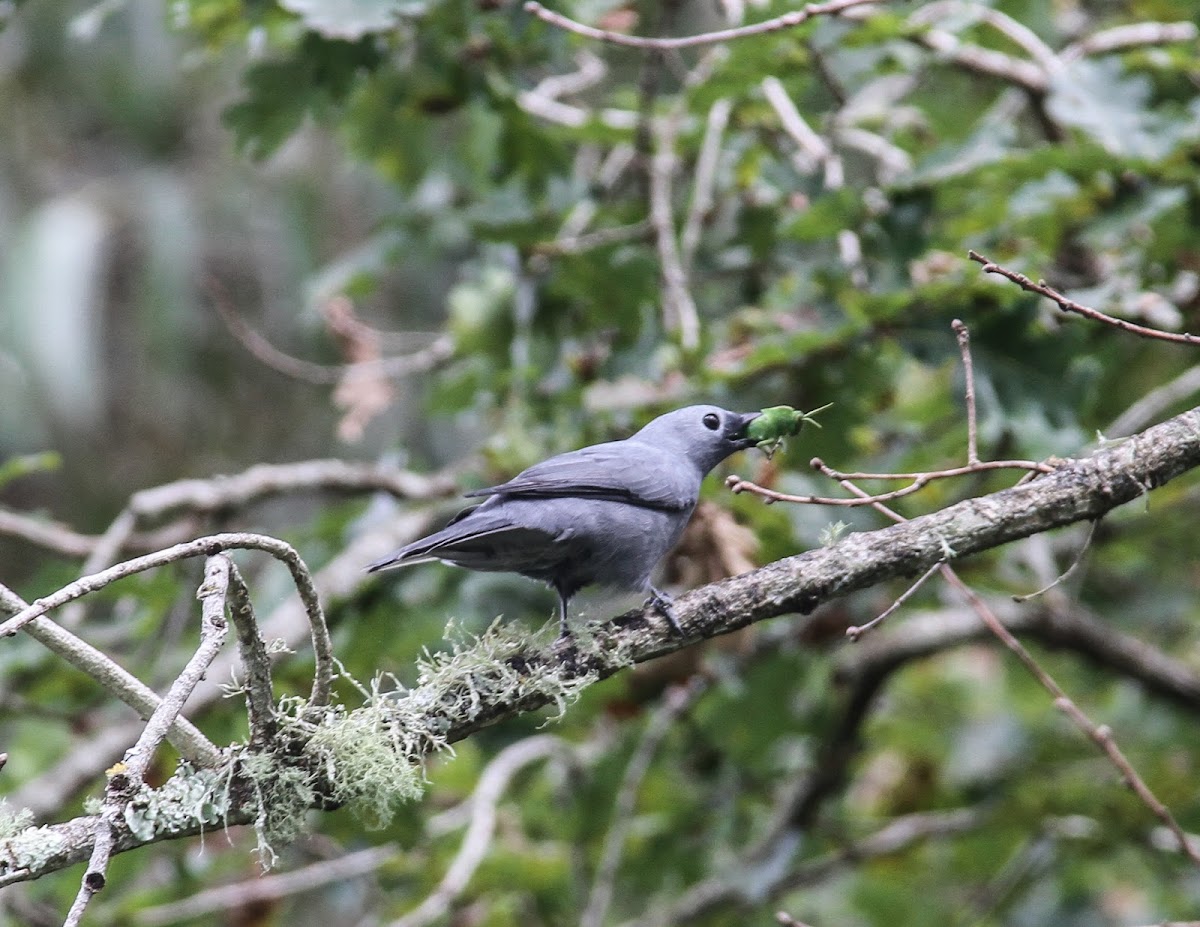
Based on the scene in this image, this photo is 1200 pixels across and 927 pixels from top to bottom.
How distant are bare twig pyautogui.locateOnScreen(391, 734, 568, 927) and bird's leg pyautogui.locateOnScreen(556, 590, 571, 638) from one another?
1598mm

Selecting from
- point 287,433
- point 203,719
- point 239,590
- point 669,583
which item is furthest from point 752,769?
point 287,433

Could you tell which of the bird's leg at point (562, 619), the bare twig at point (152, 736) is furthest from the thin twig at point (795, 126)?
the bare twig at point (152, 736)

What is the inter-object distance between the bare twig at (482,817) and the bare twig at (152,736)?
2.65 meters

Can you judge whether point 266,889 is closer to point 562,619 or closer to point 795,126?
point 562,619

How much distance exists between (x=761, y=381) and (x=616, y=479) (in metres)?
1.20

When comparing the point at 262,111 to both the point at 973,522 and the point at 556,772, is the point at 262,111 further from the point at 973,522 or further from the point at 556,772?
the point at 556,772

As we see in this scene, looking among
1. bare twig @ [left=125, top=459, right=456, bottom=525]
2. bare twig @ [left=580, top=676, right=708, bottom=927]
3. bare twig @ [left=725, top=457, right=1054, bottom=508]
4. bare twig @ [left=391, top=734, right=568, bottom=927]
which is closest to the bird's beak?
bare twig @ [left=725, top=457, right=1054, bottom=508]

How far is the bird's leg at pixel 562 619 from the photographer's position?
279 cm

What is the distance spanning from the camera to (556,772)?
5.88 m

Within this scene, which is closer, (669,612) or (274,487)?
(669,612)

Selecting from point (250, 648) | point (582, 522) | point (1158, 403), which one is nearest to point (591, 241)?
point (582, 522)

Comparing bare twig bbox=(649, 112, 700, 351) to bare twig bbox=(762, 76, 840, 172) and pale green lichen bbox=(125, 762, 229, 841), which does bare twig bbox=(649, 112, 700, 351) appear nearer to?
bare twig bbox=(762, 76, 840, 172)

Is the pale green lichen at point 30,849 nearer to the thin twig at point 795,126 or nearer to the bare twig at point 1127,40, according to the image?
the thin twig at point 795,126

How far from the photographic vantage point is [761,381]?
4.29 m
